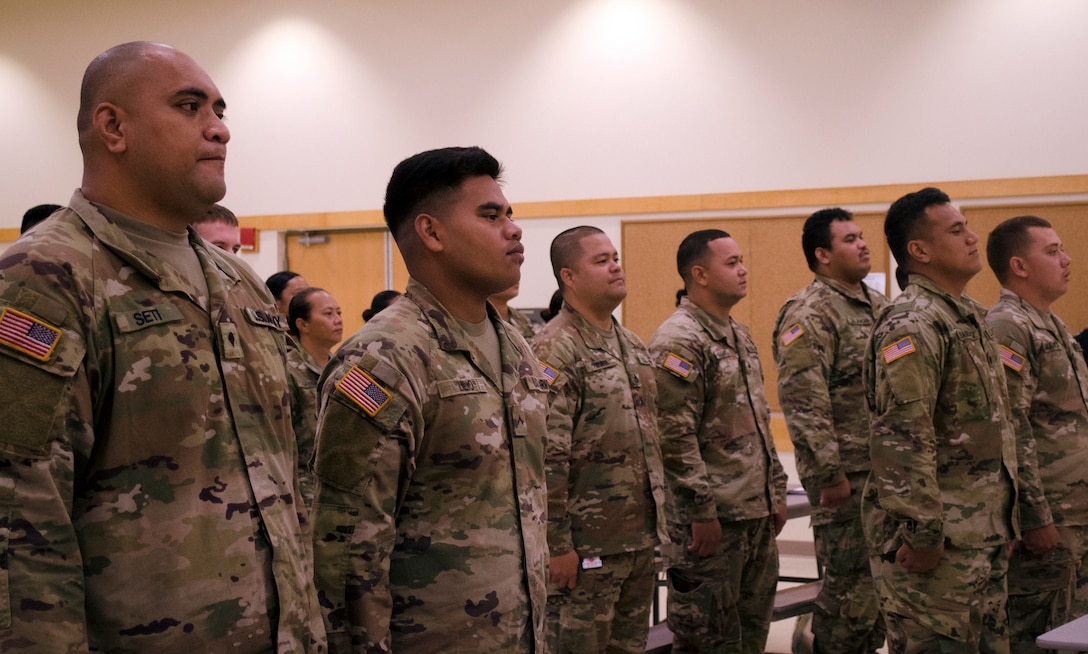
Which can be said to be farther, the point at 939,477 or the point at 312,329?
the point at 312,329

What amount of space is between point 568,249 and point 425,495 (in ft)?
6.81

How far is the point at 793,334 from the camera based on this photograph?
4.57 metres

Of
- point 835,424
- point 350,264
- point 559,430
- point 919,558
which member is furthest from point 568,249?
point 350,264

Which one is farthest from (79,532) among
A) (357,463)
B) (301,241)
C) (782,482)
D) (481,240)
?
(301,241)

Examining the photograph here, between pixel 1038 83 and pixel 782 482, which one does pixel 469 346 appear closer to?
pixel 782 482

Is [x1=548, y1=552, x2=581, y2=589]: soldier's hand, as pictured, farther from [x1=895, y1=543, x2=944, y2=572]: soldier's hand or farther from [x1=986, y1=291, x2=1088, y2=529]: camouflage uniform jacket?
[x1=986, y1=291, x2=1088, y2=529]: camouflage uniform jacket

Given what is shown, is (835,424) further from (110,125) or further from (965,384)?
(110,125)

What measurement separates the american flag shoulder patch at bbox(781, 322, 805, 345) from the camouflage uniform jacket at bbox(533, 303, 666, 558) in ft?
3.78

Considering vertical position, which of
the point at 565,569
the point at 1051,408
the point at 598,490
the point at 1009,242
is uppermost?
the point at 1009,242

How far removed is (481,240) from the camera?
2.17 metres

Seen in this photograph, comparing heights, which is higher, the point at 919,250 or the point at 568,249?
the point at 568,249

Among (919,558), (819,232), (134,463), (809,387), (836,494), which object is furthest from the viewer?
(819,232)

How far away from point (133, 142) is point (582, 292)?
2.36m

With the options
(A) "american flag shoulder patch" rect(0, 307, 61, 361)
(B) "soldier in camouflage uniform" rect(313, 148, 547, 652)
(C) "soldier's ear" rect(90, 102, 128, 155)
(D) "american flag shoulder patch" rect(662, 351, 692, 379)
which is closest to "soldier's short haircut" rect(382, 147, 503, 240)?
(B) "soldier in camouflage uniform" rect(313, 148, 547, 652)
